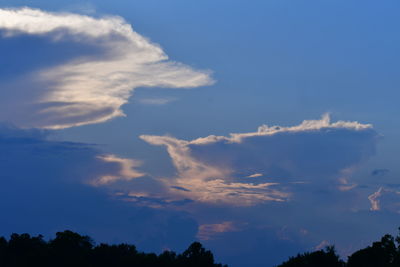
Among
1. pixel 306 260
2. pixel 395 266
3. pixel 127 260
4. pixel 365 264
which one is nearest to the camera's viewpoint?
pixel 395 266

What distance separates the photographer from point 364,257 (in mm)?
138000

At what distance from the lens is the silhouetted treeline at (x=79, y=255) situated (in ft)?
523

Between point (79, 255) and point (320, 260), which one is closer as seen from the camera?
point (320, 260)

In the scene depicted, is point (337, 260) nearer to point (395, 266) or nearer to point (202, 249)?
point (395, 266)

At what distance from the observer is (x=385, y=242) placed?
453 ft

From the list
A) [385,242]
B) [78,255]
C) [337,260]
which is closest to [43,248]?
[78,255]

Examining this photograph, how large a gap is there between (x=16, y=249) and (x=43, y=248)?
1236 cm

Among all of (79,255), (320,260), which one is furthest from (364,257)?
(79,255)

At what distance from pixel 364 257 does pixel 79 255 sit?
255 ft

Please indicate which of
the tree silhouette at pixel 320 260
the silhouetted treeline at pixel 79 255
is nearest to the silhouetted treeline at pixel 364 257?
the tree silhouette at pixel 320 260

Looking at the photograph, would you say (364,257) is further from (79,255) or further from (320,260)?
(79,255)

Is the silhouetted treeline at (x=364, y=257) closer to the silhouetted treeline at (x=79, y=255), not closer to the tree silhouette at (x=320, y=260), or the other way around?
the tree silhouette at (x=320, y=260)

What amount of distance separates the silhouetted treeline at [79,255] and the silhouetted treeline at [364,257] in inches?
1146

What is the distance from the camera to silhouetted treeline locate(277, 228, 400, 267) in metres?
136
